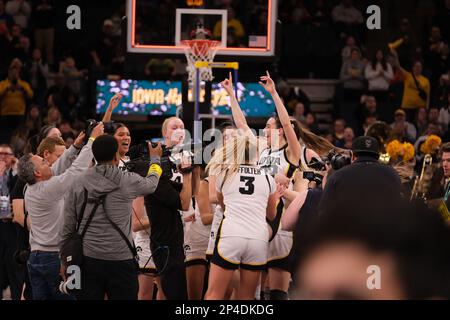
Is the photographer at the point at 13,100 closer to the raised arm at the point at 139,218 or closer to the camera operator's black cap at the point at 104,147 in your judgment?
the raised arm at the point at 139,218

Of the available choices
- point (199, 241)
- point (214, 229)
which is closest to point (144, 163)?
point (214, 229)

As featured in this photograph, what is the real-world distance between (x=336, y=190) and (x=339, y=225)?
3.87 m

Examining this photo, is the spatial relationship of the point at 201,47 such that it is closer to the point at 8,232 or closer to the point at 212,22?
the point at 8,232

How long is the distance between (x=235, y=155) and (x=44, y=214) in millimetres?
1568

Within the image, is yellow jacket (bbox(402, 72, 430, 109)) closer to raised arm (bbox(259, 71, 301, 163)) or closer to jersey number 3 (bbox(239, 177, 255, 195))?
raised arm (bbox(259, 71, 301, 163))

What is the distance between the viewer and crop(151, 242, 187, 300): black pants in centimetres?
693

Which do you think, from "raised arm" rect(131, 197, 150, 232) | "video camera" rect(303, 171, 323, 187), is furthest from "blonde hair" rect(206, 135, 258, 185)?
"raised arm" rect(131, 197, 150, 232)

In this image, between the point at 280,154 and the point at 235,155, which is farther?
the point at 280,154

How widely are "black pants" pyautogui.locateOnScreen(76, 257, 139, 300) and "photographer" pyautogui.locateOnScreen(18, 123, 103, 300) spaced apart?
0.80 meters

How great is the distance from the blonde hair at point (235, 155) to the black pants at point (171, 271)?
765mm

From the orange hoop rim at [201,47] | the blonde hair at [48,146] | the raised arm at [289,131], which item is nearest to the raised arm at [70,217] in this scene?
the blonde hair at [48,146]

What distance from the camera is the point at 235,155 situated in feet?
22.1
